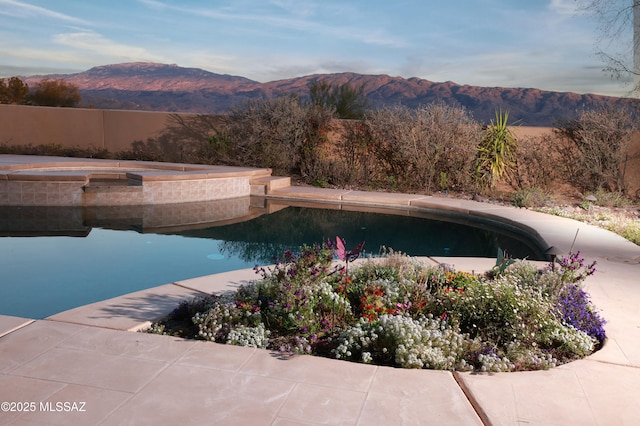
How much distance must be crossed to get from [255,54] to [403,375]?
56.2ft

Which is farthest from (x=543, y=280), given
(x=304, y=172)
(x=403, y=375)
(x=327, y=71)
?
(x=327, y=71)

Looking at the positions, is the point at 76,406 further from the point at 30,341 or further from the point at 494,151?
the point at 494,151

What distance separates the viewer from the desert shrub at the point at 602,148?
34.3 ft

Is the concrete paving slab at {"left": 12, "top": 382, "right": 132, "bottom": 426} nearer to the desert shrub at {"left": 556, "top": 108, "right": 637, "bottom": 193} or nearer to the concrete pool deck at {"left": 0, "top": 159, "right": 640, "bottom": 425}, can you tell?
the concrete pool deck at {"left": 0, "top": 159, "right": 640, "bottom": 425}

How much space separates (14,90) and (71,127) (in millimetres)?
12256

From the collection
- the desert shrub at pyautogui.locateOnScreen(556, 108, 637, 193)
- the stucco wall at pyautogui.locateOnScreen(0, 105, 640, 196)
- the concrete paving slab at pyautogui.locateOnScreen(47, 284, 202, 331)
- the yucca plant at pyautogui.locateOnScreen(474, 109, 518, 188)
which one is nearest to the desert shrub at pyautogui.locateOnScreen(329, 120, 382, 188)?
the yucca plant at pyautogui.locateOnScreen(474, 109, 518, 188)

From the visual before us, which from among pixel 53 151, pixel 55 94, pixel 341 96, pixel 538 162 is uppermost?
pixel 341 96

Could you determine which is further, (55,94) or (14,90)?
(55,94)

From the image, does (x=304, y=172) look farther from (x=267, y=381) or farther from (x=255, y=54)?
(x=267, y=381)

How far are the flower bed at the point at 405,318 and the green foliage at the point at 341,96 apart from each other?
36.0 ft

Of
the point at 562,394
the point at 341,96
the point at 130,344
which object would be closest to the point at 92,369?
the point at 130,344

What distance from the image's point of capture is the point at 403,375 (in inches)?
112

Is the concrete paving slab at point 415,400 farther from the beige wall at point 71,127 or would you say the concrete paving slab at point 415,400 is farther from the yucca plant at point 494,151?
the beige wall at point 71,127

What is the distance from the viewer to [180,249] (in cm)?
642
